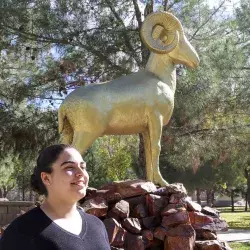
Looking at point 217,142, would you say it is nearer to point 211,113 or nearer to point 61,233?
point 211,113

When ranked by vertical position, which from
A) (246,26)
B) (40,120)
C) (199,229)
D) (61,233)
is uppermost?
(246,26)

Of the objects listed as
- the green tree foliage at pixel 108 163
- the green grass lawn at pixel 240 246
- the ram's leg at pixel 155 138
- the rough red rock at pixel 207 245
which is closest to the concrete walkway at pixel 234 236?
the green grass lawn at pixel 240 246

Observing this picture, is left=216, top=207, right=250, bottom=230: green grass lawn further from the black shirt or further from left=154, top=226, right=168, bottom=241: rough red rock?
the black shirt

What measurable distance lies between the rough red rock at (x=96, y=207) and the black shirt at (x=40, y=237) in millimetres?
2722

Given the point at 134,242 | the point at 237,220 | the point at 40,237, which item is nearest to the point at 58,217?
the point at 40,237

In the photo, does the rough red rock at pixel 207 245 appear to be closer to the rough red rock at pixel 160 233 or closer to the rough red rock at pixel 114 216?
the rough red rock at pixel 160 233

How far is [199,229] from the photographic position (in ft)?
16.5

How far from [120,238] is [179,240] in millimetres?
651

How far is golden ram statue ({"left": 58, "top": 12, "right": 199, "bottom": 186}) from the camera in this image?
16.8 ft

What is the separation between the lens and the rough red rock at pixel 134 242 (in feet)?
14.6

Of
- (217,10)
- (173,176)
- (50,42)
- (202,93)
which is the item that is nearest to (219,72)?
(202,93)

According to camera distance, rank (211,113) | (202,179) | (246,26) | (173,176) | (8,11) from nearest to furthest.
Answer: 1. (8,11)
2. (211,113)
3. (246,26)
4. (173,176)
5. (202,179)

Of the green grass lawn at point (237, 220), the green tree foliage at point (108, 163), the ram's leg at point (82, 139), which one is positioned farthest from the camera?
the green tree foliage at point (108, 163)

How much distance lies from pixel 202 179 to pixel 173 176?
332 cm
